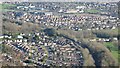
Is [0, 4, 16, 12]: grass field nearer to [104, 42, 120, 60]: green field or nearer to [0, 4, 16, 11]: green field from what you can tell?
[0, 4, 16, 11]: green field

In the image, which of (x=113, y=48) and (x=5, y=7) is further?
(x=5, y=7)

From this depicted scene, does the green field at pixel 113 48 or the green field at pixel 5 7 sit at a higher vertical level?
the green field at pixel 5 7

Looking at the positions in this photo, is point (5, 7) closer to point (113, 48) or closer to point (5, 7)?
point (5, 7)

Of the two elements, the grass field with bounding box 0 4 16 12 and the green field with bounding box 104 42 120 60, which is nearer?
the green field with bounding box 104 42 120 60

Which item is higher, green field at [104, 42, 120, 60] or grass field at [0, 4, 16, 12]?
grass field at [0, 4, 16, 12]

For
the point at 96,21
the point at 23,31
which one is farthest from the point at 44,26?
the point at 96,21

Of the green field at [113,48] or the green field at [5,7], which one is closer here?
the green field at [113,48]

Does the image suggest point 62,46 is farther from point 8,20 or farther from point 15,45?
point 8,20

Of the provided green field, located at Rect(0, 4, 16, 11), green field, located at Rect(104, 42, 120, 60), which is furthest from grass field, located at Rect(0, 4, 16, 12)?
green field, located at Rect(104, 42, 120, 60)

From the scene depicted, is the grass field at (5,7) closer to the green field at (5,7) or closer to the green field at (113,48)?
the green field at (5,7)

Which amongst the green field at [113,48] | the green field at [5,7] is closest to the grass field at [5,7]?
the green field at [5,7]

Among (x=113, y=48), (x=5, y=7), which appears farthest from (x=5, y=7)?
(x=113, y=48)
